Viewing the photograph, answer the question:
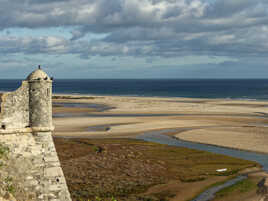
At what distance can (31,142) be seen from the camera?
49.8ft

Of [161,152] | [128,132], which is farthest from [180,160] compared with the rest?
[128,132]

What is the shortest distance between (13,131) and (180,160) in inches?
907

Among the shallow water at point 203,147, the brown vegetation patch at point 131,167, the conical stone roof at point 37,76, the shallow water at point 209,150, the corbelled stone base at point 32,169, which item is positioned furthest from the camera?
the shallow water at point 203,147

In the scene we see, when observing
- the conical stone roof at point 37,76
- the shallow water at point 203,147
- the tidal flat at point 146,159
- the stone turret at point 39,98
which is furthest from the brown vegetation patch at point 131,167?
the conical stone roof at point 37,76

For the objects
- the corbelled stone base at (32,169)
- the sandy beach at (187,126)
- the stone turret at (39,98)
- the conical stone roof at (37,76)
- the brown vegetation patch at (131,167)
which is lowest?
the brown vegetation patch at (131,167)

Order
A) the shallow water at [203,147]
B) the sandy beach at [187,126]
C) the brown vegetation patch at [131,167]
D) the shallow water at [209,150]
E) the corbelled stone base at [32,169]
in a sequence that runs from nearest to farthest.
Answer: the corbelled stone base at [32,169], the brown vegetation patch at [131,167], the shallow water at [209,150], the shallow water at [203,147], the sandy beach at [187,126]

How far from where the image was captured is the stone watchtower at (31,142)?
14.7m

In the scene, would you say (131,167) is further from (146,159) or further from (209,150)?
(209,150)

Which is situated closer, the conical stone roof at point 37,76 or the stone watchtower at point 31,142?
the stone watchtower at point 31,142

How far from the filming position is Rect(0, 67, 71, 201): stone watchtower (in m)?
14.7

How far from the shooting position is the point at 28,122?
15.3 metres

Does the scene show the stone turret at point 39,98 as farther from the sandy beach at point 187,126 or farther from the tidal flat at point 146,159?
the sandy beach at point 187,126

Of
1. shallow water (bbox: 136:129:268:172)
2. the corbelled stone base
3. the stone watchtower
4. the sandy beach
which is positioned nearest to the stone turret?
the stone watchtower

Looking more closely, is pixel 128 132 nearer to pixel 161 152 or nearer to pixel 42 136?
pixel 161 152
